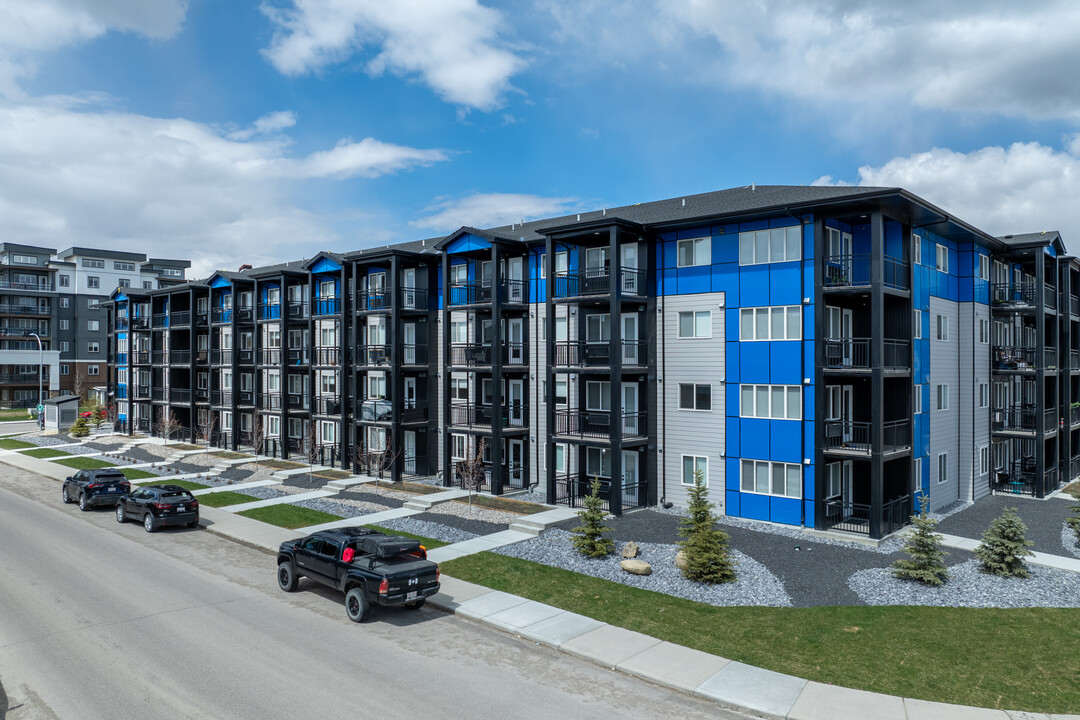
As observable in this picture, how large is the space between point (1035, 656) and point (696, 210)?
720 inches

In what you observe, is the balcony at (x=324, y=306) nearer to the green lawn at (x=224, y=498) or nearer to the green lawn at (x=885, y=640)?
the green lawn at (x=224, y=498)

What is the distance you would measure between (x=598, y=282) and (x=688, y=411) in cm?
627

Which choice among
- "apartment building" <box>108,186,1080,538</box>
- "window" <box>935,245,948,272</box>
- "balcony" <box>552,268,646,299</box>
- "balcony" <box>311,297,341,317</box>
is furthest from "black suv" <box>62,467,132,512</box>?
"window" <box>935,245,948,272</box>

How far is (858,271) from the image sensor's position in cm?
2392

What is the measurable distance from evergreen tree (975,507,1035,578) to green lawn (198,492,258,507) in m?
27.2

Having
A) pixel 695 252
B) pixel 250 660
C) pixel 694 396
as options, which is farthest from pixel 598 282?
pixel 250 660

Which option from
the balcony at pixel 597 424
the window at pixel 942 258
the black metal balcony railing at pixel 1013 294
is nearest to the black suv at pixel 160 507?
the balcony at pixel 597 424

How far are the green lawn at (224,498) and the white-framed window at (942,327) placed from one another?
97.7ft

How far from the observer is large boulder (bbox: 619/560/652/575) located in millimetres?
18625

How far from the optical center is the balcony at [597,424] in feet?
88.0

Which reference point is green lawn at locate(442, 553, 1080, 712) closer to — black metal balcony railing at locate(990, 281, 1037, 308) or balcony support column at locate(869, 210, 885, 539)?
balcony support column at locate(869, 210, 885, 539)

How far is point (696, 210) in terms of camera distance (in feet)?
87.7

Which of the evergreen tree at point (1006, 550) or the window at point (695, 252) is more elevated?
the window at point (695, 252)

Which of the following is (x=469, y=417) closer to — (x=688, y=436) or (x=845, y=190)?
(x=688, y=436)
